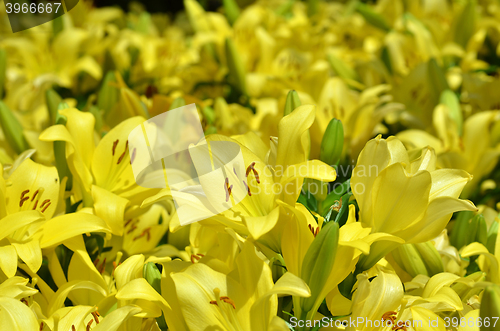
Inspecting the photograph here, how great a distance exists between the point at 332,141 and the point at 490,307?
36 centimetres

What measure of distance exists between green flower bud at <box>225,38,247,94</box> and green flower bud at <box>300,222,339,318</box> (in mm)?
1002

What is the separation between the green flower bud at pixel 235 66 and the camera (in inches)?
57.9

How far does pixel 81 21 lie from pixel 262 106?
1.21m

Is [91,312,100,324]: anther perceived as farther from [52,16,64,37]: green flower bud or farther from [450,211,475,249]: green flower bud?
[52,16,64,37]: green flower bud

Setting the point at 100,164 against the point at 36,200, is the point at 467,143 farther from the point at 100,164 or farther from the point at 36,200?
the point at 36,200

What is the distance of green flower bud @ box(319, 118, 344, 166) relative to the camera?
0.78 metres

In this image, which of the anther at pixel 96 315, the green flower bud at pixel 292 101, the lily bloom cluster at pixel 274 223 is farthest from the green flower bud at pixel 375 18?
the anther at pixel 96 315

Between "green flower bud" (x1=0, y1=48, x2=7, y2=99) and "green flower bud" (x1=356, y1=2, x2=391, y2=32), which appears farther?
"green flower bud" (x1=356, y1=2, x2=391, y2=32)

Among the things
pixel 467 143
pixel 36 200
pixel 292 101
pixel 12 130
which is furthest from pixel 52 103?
pixel 467 143

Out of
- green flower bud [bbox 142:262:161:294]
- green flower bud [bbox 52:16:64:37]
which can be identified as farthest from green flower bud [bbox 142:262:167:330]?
green flower bud [bbox 52:16:64:37]

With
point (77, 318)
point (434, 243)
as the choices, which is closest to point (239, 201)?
point (77, 318)

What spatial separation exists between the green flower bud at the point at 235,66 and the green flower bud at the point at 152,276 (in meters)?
0.97

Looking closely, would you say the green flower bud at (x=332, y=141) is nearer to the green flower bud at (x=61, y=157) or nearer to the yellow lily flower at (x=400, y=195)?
the yellow lily flower at (x=400, y=195)

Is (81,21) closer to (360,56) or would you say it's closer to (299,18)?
(299,18)
